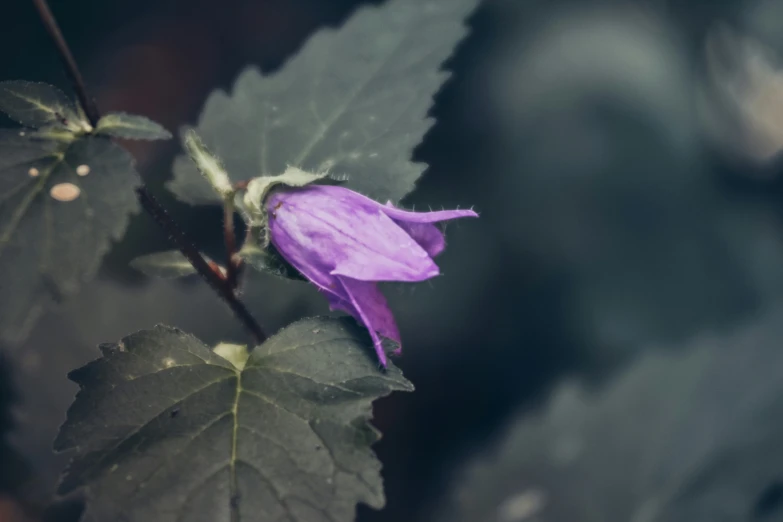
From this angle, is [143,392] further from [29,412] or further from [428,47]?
[29,412]

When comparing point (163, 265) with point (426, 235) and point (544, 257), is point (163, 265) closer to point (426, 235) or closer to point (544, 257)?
point (426, 235)

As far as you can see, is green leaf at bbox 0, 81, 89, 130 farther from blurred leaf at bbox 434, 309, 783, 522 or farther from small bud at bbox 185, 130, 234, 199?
blurred leaf at bbox 434, 309, 783, 522

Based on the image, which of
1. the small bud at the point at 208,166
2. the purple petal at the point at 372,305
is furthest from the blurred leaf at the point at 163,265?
the purple petal at the point at 372,305

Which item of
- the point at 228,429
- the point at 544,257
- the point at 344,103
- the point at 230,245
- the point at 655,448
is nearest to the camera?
the point at 228,429

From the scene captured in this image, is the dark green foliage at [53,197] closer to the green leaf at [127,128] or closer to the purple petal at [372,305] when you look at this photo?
the green leaf at [127,128]

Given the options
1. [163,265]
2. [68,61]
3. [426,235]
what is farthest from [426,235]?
[68,61]

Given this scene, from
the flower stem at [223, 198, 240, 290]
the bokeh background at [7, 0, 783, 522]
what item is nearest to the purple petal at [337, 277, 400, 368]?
the flower stem at [223, 198, 240, 290]
